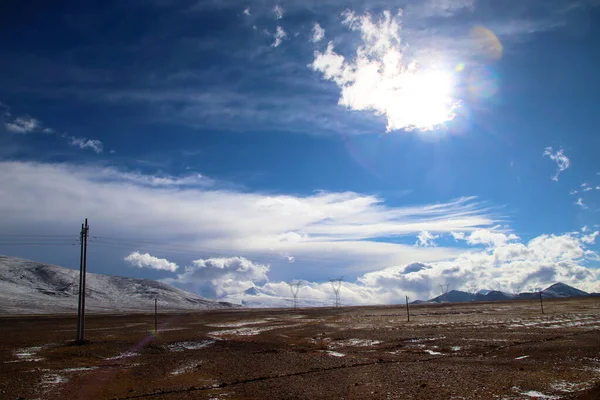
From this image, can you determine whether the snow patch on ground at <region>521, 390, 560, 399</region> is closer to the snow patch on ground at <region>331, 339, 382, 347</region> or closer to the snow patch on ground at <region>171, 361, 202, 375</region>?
the snow patch on ground at <region>171, 361, 202, 375</region>

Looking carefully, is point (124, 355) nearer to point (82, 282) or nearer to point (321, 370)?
point (82, 282)

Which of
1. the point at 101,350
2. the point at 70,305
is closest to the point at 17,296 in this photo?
the point at 70,305

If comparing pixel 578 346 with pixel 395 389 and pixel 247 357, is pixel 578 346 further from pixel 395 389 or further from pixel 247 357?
pixel 247 357

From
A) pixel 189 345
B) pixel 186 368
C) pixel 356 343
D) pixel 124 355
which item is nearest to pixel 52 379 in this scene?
pixel 186 368

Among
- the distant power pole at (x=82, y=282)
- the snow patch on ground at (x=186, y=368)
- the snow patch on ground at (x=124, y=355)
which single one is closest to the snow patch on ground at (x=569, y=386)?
the snow patch on ground at (x=186, y=368)

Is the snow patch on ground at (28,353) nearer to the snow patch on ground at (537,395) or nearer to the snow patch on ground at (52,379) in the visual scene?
the snow patch on ground at (52,379)

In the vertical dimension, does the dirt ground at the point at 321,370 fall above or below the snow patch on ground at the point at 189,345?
above

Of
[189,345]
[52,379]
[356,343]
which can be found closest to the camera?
[52,379]

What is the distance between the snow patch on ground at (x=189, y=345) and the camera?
39.1m

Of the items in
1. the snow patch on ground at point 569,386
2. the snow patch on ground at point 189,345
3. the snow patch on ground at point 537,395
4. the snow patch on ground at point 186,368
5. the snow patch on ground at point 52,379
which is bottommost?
the snow patch on ground at point 189,345

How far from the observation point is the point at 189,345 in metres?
41.1

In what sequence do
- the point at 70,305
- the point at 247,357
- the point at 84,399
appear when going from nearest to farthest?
the point at 84,399, the point at 247,357, the point at 70,305

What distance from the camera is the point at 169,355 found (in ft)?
111

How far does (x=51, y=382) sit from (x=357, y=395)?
57.5 feet
